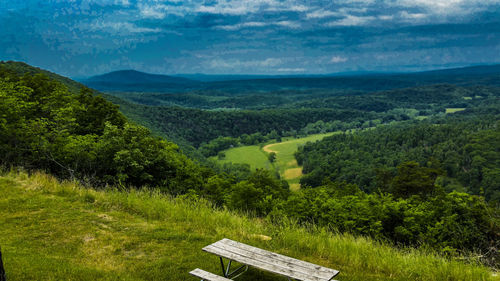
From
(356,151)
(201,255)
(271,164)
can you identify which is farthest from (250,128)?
(201,255)

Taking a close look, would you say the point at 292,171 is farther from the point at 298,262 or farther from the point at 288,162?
the point at 298,262

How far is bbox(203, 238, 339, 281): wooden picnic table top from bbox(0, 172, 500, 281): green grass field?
730 mm

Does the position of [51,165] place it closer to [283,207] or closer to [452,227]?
[283,207]

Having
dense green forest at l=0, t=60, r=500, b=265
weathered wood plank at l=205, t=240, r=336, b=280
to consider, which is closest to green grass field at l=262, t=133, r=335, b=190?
dense green forest at l=0, t=60, r=500, b=265

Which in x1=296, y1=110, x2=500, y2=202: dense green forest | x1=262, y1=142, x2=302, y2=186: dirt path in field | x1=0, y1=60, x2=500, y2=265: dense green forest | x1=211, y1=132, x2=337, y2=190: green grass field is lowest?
x1=262, y1=142, x2=302, y2=186: dirt path in field

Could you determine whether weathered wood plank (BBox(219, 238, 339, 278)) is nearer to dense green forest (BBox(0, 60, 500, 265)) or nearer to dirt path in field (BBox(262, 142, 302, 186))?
dense green forest (BBox(0, 60, 500, 265))

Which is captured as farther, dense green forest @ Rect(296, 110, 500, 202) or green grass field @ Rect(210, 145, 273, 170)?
green grass field @ Rect(210, 145, 273, 170)

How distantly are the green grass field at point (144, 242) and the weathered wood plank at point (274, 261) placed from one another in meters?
0.73

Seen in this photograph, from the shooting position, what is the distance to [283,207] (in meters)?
17.7

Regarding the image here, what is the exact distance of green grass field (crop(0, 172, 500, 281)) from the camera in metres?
6.56

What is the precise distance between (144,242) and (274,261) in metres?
3.53

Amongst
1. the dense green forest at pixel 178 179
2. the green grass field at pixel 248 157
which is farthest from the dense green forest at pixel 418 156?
the dense green forest at pixel 178 179

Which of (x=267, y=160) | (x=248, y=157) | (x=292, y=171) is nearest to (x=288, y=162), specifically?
(x=267, y=160)

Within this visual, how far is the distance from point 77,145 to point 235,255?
38.0 ft
